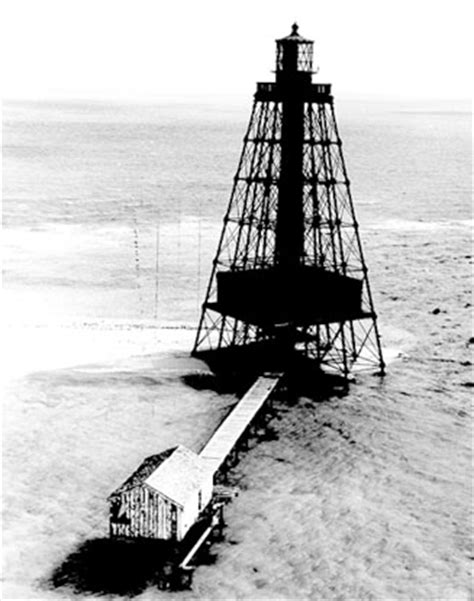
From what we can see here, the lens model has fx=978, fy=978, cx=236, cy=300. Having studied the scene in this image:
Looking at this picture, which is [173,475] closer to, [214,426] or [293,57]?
[214,426]

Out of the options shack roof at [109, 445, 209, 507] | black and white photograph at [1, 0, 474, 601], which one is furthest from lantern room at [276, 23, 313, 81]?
shack roof at [109, 445, 209, 507]

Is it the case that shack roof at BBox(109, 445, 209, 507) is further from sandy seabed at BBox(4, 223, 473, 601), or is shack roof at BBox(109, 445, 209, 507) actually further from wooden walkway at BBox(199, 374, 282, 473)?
sandy seabed at BBox(4, 223, 473, 601)

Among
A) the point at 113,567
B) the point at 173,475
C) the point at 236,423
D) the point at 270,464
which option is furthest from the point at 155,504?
the point at 236,423

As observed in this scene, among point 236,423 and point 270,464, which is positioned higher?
point 236,423

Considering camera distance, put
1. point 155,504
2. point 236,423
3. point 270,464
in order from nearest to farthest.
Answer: point 155,504
point 270,464
point 236,423

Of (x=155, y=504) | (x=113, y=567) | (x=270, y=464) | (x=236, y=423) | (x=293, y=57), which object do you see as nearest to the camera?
(x=113, y=567)

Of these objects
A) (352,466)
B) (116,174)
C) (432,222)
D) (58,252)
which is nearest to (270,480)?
(352,466)

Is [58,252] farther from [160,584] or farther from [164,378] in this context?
[160,584]
